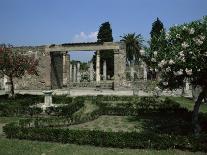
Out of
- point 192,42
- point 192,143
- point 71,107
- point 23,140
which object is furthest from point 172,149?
point 71,107

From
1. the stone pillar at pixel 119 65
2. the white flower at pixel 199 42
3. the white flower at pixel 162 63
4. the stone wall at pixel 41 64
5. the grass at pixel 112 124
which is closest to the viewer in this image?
the white flower at pixel 199 42

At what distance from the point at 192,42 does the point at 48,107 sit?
36.1 feet

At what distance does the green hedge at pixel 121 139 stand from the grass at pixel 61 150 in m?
0.28

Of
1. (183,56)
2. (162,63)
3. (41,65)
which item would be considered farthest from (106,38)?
(183,56)

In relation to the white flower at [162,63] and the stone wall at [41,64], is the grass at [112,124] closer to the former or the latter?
the white flower at [162,63]

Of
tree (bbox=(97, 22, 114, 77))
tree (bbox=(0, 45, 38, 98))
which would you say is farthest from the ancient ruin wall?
tree (bbox=(97, 22, 114, 77))

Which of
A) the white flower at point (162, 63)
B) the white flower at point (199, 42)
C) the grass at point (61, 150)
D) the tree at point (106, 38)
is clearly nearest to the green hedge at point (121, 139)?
the grass at point (61, 150)

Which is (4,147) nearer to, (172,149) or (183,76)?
(172,149)

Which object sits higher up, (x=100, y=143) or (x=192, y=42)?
(x=192, y=42)

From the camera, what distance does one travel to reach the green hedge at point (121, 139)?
13133mm

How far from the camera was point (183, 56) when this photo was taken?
1358 cm

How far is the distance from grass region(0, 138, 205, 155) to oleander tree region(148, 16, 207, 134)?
2836mm

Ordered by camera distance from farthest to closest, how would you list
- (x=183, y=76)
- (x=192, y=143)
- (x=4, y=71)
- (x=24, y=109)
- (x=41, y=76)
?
(x=41, y=76), (x=4, y=71), (x=24, y=109), (x=183, y=76), (x=192, y=143)

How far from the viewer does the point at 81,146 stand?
13.7 metres
